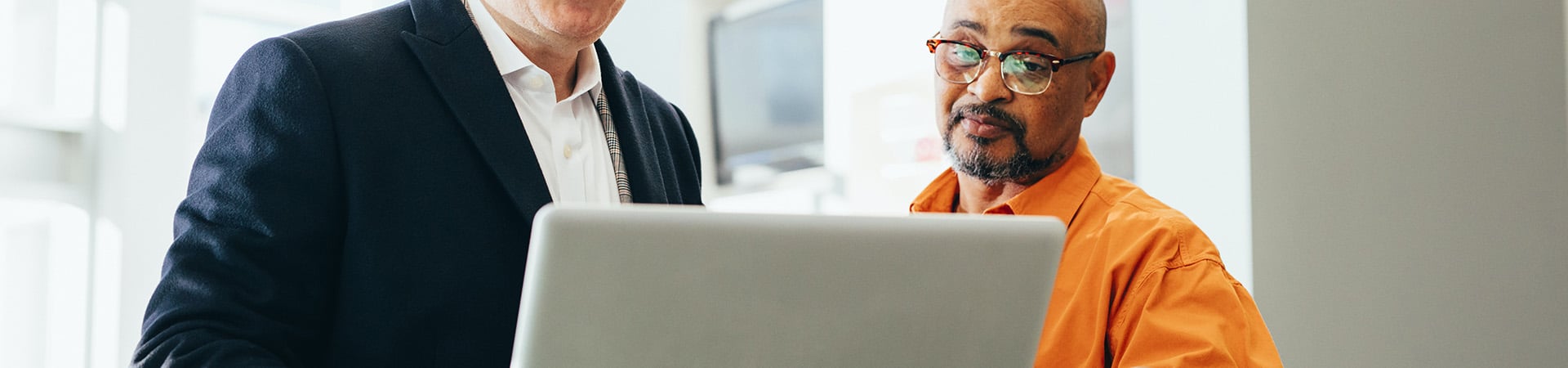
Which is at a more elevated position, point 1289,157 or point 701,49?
point 701,49

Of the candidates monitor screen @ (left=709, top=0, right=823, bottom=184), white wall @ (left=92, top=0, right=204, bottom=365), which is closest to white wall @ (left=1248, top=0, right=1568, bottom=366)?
monitor screen @ (left=709, top=0, right=823, bottom=184)

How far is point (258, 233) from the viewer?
43.5 inches

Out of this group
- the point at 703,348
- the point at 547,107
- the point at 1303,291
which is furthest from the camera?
the point at 1303,291

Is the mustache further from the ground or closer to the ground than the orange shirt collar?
further from the ground

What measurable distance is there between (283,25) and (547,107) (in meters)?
2.29

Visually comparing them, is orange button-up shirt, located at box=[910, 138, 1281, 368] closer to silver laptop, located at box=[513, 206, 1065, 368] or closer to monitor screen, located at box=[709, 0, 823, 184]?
silver laptop, located at box=[513, 206, 1065, 368]

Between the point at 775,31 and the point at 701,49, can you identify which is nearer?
the point at 775,31

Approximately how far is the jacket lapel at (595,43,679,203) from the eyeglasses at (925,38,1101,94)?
1.26 ft

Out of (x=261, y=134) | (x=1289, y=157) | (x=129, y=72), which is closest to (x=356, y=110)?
(x=261, y=134)

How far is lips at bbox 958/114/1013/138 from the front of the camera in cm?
157

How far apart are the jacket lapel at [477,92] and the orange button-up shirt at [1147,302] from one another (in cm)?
57

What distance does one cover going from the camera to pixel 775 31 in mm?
4367

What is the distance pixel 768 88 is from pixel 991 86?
2.89 meters

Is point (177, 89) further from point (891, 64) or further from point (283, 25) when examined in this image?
point (891, 64)
